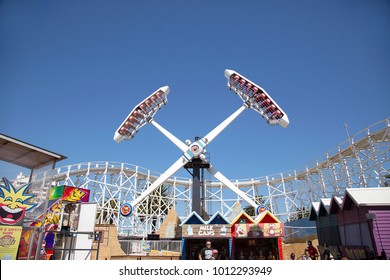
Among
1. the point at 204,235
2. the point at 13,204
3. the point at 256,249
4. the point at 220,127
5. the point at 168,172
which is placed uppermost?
the point at 220,127

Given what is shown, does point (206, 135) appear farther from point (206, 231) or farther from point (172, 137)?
point (206, 231)

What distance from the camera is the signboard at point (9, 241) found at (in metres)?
6.73

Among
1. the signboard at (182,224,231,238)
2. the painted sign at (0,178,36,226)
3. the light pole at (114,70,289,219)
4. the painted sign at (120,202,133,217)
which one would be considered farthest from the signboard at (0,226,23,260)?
the light pole at (114,70,289,219)

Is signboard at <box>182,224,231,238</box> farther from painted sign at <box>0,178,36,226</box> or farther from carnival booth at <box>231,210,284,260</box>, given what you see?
painted sign at <box>0,178,36,226</box>

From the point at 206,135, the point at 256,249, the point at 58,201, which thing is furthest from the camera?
the point at 206,135

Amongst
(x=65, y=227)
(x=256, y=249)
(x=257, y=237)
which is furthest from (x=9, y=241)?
(x=256, y=249)

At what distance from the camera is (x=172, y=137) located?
23.0 metres

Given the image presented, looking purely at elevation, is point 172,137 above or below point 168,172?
above

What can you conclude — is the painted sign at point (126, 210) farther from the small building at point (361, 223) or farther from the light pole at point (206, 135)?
the small building at point (361, 223)

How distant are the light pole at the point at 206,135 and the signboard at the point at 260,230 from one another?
6.38m

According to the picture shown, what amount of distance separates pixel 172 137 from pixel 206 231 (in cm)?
1178
